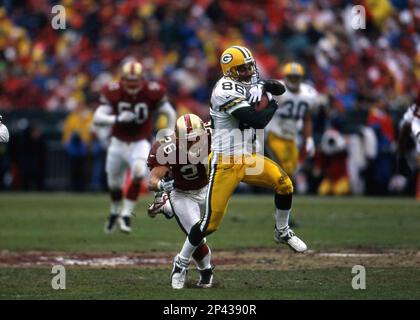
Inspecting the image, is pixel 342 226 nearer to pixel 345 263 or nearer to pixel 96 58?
pixel 345 263

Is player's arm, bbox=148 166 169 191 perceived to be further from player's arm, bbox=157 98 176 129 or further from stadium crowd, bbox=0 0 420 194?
stadium crowd, bbox=0 0 420 194

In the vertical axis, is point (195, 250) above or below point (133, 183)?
below

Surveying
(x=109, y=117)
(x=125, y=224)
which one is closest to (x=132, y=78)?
(x=109, y=117)

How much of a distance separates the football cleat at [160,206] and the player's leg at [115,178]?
4.86 m

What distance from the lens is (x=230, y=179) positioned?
832 cm

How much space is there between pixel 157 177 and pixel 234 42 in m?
12.7

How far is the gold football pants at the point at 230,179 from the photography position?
322 inches

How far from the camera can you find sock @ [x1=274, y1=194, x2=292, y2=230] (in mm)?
8664

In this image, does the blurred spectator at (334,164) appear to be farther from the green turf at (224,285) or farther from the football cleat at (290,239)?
the football cleat at (290,239)

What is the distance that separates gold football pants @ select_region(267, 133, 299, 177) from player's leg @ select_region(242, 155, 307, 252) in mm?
4801

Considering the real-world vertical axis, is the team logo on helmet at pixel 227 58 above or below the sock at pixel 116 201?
above

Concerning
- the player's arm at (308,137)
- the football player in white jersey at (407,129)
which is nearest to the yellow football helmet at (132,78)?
the player's arm at (308,137)

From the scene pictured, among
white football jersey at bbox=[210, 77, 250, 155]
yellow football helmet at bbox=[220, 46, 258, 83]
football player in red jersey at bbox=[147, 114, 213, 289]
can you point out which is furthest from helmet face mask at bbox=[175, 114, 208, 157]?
yellow football helmet at bbox=[220, 46, 258, 83]

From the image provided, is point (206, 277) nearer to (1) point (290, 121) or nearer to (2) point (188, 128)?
(2) point (188, 128)
